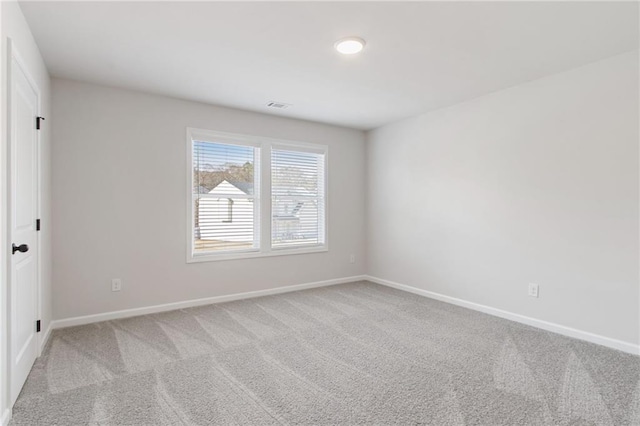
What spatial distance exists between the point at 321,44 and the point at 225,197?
2379 mm

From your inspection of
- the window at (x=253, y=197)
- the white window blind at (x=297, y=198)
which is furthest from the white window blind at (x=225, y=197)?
the white window blind at (x=297, y=198)

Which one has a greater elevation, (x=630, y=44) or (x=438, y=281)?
(x=630, y=44)

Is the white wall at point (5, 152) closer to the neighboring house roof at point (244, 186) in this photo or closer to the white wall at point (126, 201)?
the white wall at point (126, 201)

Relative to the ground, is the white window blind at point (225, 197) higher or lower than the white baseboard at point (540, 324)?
higher

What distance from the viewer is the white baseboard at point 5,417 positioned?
183 cm

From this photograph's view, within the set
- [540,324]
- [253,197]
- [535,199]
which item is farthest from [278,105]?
[540,324]

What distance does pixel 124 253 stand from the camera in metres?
3.72

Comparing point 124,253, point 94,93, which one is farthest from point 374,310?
point 94,93

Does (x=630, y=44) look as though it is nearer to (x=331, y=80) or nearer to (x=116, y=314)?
(x=331, y=80)

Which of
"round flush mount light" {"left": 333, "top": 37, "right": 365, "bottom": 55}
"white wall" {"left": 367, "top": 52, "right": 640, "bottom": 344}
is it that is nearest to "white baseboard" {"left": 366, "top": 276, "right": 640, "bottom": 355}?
"white wall" {"left": 367, "top": 52, "right": 640, "bottom": 344}

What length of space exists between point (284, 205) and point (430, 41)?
2953 mm

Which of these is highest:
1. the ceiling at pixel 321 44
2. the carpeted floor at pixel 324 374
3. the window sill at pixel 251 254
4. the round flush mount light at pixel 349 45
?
the ceiling at pixel 321 44

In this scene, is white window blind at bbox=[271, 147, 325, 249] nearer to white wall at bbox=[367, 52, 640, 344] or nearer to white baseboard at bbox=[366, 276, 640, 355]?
white wall at bbox=[367, 52, 640, 344]

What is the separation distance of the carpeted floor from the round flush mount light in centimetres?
246
